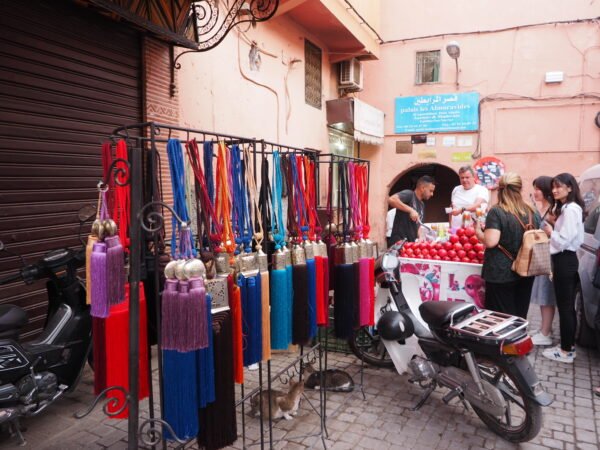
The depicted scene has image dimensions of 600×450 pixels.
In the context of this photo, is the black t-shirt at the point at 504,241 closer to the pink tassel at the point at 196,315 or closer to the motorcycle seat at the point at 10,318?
the pink tassel at the point at 196,315

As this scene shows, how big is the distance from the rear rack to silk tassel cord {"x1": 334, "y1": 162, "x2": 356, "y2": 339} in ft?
2.32

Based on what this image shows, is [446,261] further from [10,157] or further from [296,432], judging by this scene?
[10,157]

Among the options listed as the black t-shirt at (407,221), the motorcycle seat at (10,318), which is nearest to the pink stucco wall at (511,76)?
the black t-shirt at (407,221)

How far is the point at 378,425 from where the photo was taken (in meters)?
3.07

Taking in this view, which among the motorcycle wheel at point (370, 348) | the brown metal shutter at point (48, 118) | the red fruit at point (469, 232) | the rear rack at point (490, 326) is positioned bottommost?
the motorcycle wheel at point (370, 348)

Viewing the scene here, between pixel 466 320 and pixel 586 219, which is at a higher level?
pixel 586 219

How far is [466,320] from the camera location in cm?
300

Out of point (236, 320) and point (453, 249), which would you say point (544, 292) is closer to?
point (453, 249)

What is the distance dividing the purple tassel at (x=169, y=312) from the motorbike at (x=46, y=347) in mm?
1705

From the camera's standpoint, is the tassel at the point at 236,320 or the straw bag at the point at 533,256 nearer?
the tassel at the point at 236,320

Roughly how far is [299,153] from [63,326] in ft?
6.87

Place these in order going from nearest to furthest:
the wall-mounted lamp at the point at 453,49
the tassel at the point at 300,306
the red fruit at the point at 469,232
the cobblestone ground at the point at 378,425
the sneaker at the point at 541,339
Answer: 1. the tassel at the point at 300,306
2. the cobblestone ground at the point at 378,425
3. the red fruit at the point at 469,232
4. the sneaker at the point at 541,339
5. the wall-mounted lamp at the point at 453,49

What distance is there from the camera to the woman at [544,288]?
432 centimetres

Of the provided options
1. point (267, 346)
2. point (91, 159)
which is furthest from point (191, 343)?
point (91, 159)
